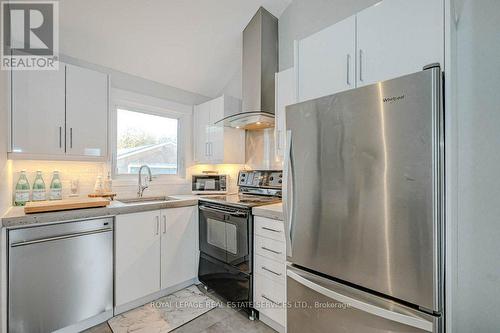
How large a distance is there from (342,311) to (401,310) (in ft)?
0.92

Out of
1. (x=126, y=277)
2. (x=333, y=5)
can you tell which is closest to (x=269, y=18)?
(x=333, y=5)

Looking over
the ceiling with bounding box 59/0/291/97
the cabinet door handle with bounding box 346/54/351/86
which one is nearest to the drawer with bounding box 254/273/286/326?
the cabinet door handle with bounding box 346/54/351/86

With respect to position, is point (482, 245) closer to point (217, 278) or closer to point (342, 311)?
point (342, 311)

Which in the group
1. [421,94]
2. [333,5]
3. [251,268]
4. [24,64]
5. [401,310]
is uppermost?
[333,5]

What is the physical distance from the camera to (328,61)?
1460 mm

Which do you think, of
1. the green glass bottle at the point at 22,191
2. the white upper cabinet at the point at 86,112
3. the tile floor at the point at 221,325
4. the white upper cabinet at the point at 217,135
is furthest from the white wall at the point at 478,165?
the green glass bottle at the point at 22,191

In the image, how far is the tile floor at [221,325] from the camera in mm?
1867

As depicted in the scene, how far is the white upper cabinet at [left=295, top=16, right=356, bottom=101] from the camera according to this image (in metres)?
1.36

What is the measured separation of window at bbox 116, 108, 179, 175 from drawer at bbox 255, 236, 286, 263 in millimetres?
1690

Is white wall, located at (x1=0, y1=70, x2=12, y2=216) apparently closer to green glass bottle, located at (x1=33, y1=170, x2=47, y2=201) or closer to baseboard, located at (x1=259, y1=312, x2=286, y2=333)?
green glass bottle, located at (x1=33, y1=170, x2=47, y2=201)

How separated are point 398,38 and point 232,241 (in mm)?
Answer: 1860

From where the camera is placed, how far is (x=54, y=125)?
1.96 meters

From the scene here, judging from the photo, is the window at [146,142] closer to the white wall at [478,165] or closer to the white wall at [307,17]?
the white wall at [307,17]

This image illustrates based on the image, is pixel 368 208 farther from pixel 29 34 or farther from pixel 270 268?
pixel 29 34
